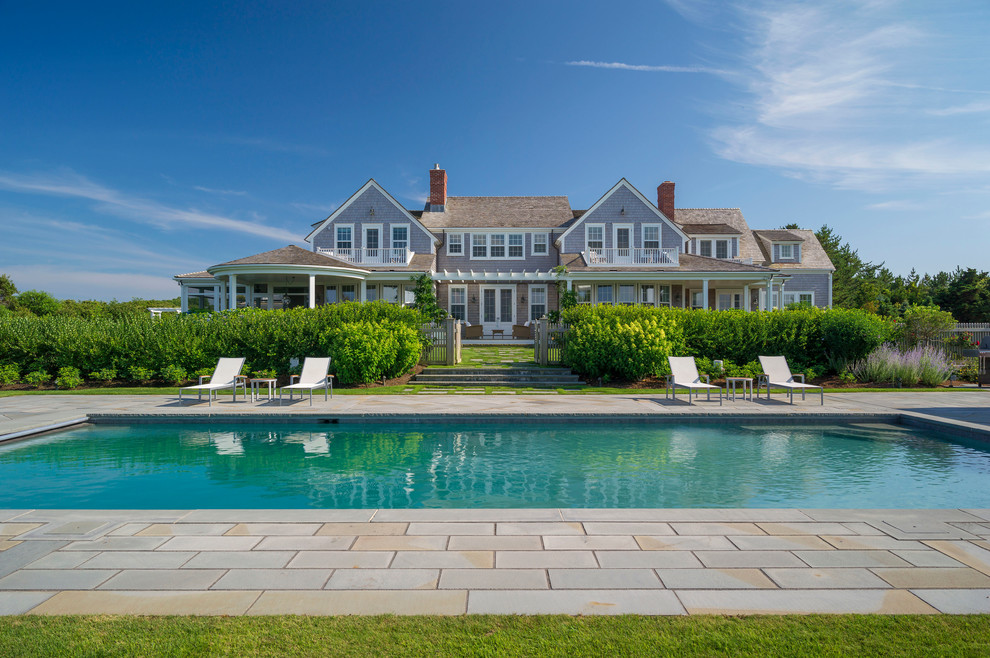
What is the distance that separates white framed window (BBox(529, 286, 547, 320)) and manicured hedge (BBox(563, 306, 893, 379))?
416 inches

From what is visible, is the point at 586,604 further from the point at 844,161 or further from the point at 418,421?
the point at 844,161

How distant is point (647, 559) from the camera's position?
3617 millimetres

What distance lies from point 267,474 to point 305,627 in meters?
4.84

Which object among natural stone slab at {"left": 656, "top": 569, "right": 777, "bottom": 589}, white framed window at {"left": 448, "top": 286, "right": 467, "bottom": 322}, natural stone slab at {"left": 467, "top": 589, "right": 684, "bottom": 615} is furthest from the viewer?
white framed window at {"left": 448, "top": 286, "right": 467, "bottom": 322}

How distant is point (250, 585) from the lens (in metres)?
3.21

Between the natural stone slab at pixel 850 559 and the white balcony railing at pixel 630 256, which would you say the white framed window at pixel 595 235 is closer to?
the white balcony railing at pixel 630 256

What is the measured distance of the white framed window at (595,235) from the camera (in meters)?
28.0

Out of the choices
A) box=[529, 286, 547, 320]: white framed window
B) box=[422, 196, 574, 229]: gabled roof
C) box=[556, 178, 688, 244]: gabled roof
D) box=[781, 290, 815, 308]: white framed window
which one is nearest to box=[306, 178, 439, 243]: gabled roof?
box=[422, 196, 574, 229]: gabled roof

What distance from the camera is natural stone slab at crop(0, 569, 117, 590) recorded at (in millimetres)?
3225

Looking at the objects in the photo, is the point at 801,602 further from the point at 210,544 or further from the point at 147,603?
the point at 210,544

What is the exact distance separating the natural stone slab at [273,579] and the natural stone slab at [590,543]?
1619mm

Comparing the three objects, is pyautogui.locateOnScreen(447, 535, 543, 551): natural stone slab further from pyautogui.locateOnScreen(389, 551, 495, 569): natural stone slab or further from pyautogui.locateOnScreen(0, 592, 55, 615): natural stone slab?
pyautogui.locateOnScreen(0, 592, 55, 615): natural stone slab

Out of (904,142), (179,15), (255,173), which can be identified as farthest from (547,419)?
(255,173)

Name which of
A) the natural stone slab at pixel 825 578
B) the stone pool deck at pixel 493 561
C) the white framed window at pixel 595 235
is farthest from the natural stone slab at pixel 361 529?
the white framed window at pixel 595 235
